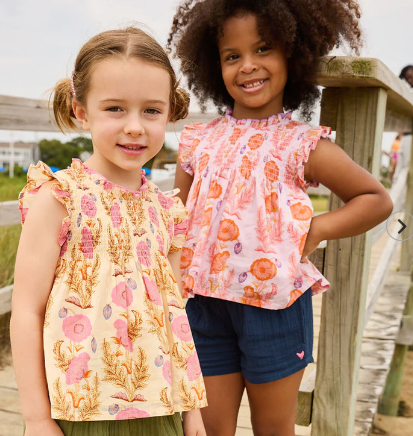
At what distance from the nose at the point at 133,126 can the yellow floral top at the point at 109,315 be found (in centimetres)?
12

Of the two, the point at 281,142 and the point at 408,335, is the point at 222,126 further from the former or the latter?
the point at 408,335

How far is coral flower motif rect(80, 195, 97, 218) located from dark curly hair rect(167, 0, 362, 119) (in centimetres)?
65

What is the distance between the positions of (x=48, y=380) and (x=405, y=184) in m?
3.55

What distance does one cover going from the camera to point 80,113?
1.21 metres

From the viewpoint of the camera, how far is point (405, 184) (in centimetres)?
412

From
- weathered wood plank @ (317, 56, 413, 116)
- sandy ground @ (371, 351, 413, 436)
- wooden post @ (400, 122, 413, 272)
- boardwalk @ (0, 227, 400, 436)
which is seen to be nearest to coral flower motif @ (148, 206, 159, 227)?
weathered wood plank @ (317, 56, 413, 116)

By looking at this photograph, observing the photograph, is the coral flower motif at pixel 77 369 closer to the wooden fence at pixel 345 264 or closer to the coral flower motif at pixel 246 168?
the coral flower motif at pixel 246 168

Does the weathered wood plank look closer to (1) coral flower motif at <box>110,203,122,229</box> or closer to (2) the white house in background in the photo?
(1) coral flower motif at <box>110,203,122,229</box>

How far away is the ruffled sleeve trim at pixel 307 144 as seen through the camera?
1456 mm

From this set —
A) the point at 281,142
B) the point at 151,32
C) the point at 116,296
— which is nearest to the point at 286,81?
the point at 281,142

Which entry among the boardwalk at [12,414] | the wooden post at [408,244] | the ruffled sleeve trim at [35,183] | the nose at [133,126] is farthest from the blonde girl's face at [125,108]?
the wooden post at [408,244]

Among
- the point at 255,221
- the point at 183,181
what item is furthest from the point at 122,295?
the point at 183,181

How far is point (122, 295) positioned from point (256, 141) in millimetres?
618

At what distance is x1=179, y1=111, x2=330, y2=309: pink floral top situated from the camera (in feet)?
4.78
